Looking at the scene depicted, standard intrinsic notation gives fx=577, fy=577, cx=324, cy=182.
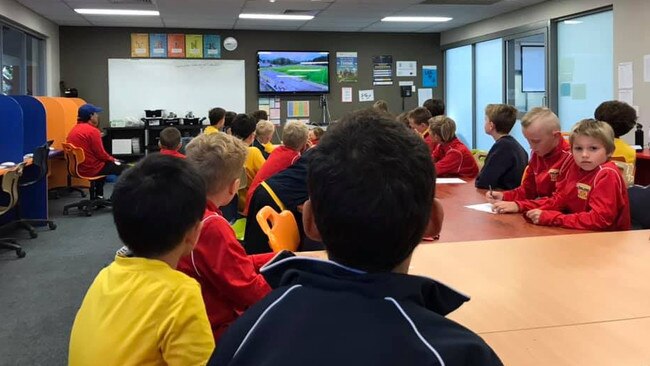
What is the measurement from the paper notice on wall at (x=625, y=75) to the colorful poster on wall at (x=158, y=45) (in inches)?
271

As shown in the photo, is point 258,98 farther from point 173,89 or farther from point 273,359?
point 273,359

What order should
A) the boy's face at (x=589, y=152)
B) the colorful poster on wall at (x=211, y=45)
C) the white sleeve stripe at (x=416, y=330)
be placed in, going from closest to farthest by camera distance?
1. the white sleeve stripe at (x=416, y=330)
2. the boy's face at (x=589, y=152)
3. the colorful poster on wall at (x=211, y=45)

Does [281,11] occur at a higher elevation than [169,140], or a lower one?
higher

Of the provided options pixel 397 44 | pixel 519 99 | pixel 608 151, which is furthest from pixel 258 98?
pixel 608 151

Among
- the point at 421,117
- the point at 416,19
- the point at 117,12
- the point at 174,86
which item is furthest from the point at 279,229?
the point at 174,86

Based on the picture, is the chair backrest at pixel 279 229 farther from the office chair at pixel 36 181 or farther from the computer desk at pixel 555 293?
the office chair at pixel 36 181

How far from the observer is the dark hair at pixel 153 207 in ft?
4.50

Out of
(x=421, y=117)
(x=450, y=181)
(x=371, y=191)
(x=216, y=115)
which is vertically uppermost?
(x=216, y=115)

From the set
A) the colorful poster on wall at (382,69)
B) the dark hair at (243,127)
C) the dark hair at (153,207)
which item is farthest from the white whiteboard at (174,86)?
the dark hair at (153,207)

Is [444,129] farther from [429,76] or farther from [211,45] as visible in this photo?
[429,76]

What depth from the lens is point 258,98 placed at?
33.1ft

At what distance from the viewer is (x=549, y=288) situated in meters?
1.65

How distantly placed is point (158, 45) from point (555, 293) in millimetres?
9143

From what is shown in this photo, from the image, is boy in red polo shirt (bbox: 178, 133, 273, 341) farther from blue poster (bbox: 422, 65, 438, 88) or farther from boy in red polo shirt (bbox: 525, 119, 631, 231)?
blue poster (bbox: 422, 65, 438, 88)
